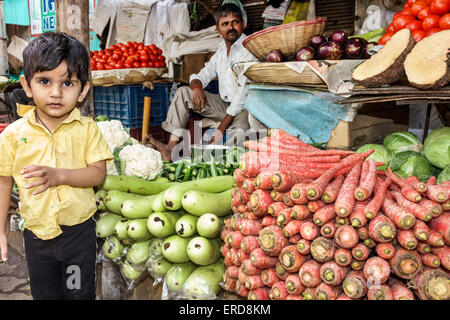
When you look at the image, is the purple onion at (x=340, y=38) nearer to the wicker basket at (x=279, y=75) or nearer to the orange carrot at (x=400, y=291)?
the wicker basket at (x=279, y=75)

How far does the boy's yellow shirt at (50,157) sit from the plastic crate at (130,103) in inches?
112

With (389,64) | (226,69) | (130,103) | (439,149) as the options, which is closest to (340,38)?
(389,64)

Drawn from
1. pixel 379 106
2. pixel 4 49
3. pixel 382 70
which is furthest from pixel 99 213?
pixel 4 49

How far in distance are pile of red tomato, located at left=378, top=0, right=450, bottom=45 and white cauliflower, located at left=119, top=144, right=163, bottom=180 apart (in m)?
1.91

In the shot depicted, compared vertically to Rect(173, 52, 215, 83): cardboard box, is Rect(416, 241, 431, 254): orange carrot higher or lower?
lower

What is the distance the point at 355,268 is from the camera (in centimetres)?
136

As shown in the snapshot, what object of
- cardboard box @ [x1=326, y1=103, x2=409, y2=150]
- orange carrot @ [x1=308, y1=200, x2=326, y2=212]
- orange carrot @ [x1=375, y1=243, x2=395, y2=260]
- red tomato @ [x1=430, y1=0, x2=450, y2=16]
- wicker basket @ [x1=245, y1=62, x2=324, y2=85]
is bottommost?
orange carrot @ [x1=375, y1=243, x2=395, y2=260]

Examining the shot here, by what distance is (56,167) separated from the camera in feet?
5.64

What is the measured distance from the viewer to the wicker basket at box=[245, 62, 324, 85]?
2456 mm

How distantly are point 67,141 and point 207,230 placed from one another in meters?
0.87

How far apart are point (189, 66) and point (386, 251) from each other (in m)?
5.42

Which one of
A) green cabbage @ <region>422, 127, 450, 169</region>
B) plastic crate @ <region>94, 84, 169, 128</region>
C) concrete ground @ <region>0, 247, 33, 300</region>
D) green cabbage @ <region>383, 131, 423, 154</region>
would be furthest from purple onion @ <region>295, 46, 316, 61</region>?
concrete ground @ <region>0, 247, 33, 300</region>

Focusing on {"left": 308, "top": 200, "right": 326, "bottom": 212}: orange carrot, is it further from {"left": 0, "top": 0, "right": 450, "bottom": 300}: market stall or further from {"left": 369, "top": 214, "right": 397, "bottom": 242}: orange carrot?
{"left": 369, "top": 214, "right": 397, "bottom": 242}: orange carrot
